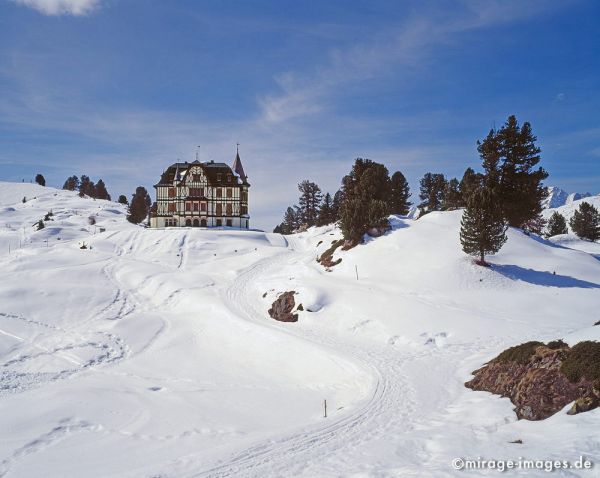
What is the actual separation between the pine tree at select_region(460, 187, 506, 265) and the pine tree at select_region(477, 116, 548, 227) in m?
9.44

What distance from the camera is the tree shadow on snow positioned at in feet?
100

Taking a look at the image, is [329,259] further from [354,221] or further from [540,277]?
[540,277]

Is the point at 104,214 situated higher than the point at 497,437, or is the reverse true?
the point at 104,214

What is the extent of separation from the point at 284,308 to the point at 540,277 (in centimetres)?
2016

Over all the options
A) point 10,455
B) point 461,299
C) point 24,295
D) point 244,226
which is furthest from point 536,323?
point 244,226

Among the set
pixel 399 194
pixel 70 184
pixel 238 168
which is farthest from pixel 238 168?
pixel 70 184

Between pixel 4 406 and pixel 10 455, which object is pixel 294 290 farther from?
pixel 10 455

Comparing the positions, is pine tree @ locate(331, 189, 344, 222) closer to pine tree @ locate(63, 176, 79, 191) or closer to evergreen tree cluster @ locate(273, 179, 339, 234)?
evergreen tree cluster @ locate(273, 179, 339, 234)

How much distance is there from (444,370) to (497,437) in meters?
7.77

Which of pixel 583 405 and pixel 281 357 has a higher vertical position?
pixel 583 405

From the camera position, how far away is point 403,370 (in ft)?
60.7

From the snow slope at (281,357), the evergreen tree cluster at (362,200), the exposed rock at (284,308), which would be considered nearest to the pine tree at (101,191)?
the evergreen tree cluster at (362,200)

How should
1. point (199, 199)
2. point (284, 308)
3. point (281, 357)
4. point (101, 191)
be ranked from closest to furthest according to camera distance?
point (281, 357), point (284, 308), point (199, 199), point (101, 191)

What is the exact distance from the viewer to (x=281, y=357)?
2272cm
